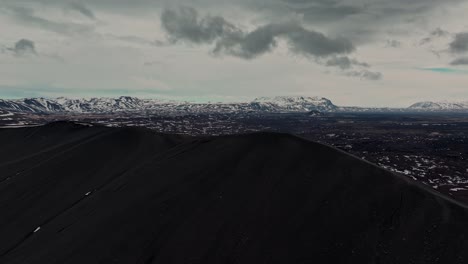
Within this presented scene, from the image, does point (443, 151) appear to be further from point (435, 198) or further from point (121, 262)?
point (121, 262)

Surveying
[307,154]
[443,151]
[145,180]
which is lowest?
[443,151]

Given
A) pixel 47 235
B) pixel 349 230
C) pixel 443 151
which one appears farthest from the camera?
pixel 443 151

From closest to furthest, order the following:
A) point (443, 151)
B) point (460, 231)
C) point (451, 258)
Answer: point (451, 258) → point (460, 231) → point (443, 151)

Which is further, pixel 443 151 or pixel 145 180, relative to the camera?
pixel 443 151

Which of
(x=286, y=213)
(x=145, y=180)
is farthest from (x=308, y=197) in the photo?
(x=145, y=180)

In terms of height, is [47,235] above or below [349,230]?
below

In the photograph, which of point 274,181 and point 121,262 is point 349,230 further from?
point 121,262
